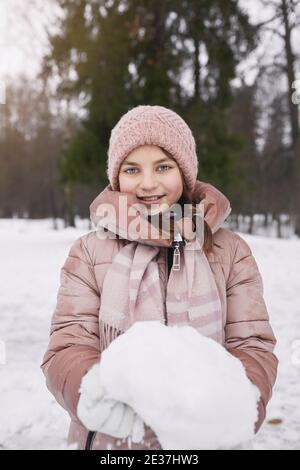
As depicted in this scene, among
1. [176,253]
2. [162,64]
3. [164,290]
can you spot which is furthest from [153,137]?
[162,64]

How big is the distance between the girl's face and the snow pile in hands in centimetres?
55

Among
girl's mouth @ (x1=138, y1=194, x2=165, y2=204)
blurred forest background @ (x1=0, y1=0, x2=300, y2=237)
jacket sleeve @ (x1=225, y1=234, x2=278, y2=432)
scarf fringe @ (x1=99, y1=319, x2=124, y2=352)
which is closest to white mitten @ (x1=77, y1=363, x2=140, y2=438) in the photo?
scarf fringe @ (x1=99, y1=319, x2=124, y2=352)

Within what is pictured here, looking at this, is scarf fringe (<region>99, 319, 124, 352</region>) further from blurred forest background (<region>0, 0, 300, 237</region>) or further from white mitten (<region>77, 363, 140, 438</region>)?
blurred forest background (<region>0, 0, 300, 237</region>)

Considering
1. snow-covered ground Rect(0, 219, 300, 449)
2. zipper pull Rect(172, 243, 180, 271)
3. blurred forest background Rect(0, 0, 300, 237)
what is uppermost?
blurred forest background Rect(0, 0, 300, 237)

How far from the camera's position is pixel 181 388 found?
0.86m

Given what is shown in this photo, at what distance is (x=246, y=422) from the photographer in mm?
926

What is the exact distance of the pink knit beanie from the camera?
1.38m

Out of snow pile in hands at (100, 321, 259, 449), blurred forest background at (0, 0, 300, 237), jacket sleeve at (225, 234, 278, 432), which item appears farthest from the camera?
blurred forest background at (0, 0, 300, 237)

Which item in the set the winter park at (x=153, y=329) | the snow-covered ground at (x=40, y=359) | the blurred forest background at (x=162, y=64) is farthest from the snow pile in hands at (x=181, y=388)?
the blurred forest background at (x=162, y=64)

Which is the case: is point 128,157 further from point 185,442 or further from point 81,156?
point 81,156

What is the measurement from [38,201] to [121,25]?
23.6 meters

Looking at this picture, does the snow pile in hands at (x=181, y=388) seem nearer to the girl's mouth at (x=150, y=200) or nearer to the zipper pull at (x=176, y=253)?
the zipper pull at (x=176, y=253)

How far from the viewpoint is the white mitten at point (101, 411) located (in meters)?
0.95
